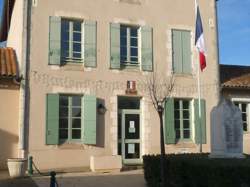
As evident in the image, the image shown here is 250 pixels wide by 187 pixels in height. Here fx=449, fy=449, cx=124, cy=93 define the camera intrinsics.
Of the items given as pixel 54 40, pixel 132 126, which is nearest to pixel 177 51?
pixel 132 126

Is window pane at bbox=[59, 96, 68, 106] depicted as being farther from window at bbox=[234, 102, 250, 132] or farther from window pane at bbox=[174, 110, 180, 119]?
window at bbox=[234, 102, 250, 132]

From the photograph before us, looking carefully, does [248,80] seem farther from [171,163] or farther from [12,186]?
[12,186]

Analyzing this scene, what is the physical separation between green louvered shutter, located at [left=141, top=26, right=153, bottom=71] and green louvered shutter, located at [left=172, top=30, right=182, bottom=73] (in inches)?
37.4

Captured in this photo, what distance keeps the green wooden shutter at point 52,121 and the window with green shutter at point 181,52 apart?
4.56 metres

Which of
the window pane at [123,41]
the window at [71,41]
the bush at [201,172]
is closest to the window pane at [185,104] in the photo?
the window pane at [123,41]

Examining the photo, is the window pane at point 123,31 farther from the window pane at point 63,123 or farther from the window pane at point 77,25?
the window pane at point 63,123

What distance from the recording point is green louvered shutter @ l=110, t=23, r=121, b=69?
14.9m

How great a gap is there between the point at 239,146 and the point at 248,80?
8.75 meters

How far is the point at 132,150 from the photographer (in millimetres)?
15219

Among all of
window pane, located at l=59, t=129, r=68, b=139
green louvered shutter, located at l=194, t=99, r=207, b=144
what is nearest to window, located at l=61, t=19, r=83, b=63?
window pane, located at l=59, t=129, r=68, b=139

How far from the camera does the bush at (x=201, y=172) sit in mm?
7590

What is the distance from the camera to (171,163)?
9.09m

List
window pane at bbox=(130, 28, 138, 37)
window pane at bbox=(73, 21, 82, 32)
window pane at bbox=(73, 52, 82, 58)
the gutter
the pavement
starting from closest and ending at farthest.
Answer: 1. the pavement
2. the gutter
3. window pane at bbox=(73, 52, 82, 58)
4. window pane at bbox=(73, 21, 82, 32)
5. window pane at bbox=(130, 28, 138, 37)

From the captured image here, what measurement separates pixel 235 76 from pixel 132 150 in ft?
19.1
